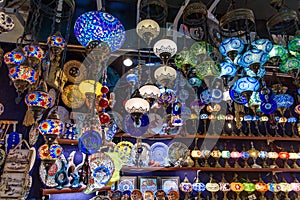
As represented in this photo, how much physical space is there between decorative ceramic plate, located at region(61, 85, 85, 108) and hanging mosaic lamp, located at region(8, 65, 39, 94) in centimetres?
128

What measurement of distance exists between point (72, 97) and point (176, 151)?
145 cm

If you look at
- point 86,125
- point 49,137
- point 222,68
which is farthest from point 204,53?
point 49,137

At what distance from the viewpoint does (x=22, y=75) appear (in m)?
1.64

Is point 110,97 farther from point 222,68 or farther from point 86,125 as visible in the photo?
point 222,68

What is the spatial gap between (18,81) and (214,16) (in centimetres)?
198

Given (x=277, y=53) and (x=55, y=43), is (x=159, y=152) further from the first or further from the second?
(x=55, y=43)

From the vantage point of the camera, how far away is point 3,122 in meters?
2.83

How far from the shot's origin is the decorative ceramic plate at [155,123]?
3.40 meters

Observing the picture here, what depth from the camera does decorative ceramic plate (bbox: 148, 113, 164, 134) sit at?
134 inches

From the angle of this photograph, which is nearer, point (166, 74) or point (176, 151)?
point (166, 74)

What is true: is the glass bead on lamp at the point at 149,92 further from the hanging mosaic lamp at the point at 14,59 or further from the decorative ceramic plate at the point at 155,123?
the decorative ceramic plate at the point at 155,123

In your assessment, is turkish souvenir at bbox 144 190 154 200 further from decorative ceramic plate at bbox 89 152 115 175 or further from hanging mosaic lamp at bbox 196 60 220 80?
hanging mosaic lamp at bbox 196 60 220 80

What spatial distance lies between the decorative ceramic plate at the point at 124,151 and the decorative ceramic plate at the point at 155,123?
37 cm

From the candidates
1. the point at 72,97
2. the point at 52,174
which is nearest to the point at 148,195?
the point at 52,174
